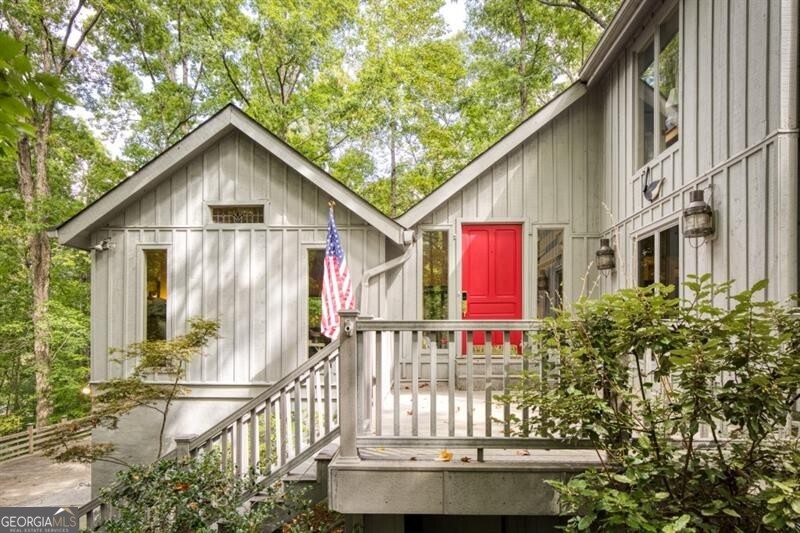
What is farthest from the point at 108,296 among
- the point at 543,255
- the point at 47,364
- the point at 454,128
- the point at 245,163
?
the point at 454,128

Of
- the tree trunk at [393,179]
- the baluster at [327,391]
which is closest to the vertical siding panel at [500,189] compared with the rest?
the baluster at [327,391]

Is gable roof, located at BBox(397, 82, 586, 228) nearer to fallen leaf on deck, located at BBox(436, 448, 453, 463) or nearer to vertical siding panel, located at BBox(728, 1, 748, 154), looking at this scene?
vertical siding panel, located at BBox(728, 1, 748, 154)

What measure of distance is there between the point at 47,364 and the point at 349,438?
13.5 meters

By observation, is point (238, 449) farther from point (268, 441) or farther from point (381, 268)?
point (381, 268)

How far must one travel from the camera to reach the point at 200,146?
6656 mm

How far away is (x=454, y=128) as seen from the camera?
46.9 feet

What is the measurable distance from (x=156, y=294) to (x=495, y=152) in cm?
608

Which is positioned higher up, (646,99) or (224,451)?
(646,99)

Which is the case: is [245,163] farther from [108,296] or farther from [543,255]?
[543,255]

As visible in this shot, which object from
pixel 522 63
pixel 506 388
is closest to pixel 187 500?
pixel 506 388

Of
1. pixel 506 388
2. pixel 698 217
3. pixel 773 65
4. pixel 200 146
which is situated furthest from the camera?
pixel 200 146

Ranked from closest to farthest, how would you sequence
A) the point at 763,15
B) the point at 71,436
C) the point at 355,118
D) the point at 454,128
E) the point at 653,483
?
the point at 653,483, the point at 763,15, the point at 71,436, the point at 355,118, the point at 454,128

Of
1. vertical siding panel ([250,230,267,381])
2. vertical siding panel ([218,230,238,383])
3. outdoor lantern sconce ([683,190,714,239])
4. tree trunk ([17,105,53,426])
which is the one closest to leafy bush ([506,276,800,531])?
outdoor lantern sconce ([683,190,714,239])

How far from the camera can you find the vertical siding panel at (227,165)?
687cm
